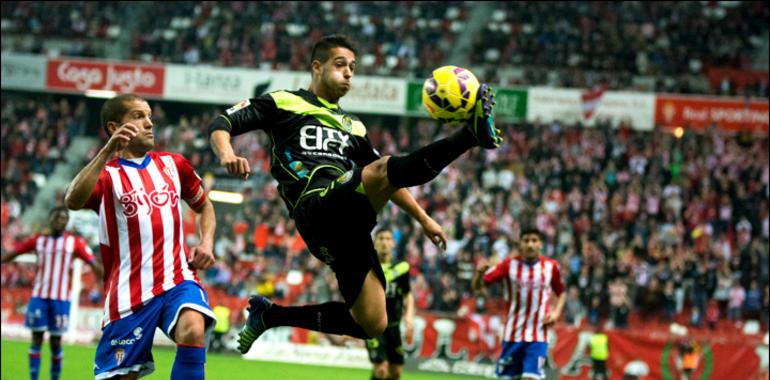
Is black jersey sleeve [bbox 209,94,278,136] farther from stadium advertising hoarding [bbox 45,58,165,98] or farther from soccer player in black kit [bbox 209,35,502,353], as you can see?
stadium advertising hoarding [bbox 45,58,165,98]

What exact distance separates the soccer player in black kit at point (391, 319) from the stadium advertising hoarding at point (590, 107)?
58.4 feet

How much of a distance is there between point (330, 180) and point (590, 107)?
23.7 meters

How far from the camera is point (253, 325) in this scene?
25.0ft

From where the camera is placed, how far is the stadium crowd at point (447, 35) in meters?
31.0

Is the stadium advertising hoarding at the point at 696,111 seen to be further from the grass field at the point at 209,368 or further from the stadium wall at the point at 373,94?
the grass field at the point at 209,368

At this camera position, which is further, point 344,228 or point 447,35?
point 447,35

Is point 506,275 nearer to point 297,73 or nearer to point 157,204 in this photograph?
point 157,204

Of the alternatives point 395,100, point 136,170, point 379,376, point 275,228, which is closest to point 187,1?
point 395,100

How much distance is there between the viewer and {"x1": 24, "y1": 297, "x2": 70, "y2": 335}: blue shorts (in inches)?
503

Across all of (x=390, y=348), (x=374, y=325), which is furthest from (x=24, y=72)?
(x=374, y=325)

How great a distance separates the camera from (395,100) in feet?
98.3

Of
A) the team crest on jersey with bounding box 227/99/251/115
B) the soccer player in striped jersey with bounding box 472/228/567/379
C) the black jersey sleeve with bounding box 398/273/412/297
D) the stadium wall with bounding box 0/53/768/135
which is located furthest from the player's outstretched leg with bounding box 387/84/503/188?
the stadium wall with bounding box 0/53/768/135

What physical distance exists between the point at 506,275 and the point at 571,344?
7.62 m

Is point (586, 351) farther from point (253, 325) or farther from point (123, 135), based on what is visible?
point (123, 135)
